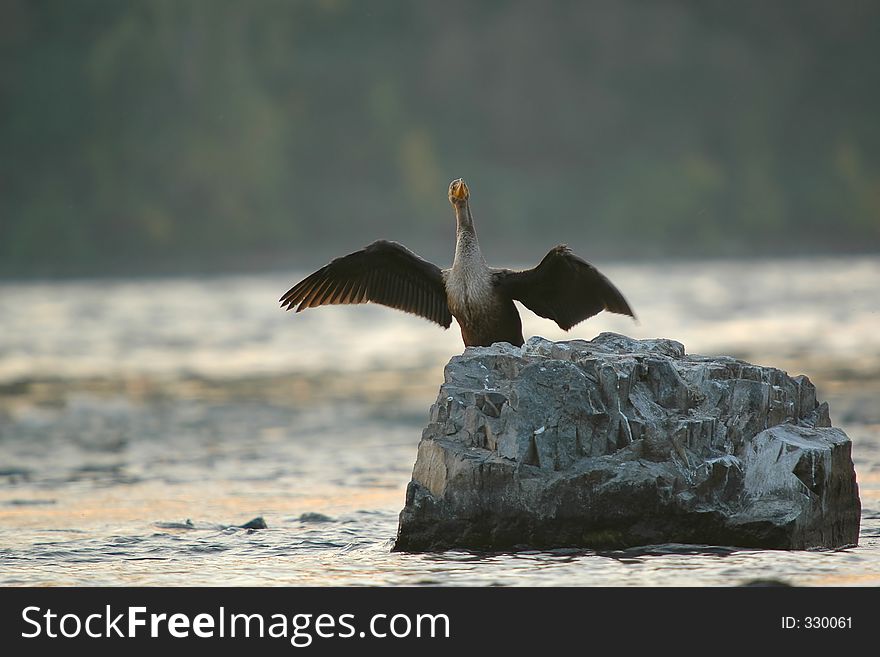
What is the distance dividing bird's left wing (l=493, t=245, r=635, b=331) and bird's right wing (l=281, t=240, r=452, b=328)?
2.12 ft

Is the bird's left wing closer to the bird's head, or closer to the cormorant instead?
the cormorant

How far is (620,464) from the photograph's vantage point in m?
7.58

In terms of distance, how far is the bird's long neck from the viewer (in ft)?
31.2

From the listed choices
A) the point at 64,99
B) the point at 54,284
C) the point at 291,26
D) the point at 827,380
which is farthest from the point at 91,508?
the point at 291,26

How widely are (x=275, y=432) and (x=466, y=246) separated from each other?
5828 millimetres

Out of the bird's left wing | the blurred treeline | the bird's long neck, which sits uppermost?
the blurred treeline

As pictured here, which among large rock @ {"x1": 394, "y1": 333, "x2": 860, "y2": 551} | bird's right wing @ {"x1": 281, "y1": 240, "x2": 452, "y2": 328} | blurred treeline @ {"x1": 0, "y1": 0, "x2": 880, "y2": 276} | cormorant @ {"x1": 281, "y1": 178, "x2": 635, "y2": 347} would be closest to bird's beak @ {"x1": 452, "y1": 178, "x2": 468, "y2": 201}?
cormorant @ {"x1": 281, "y1": 178, "x2": 635, "y2": 347}

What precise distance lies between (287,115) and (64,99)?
9.20 metres

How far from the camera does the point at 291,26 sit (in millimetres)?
63375

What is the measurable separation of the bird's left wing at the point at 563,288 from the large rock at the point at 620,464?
1577 millimetres
